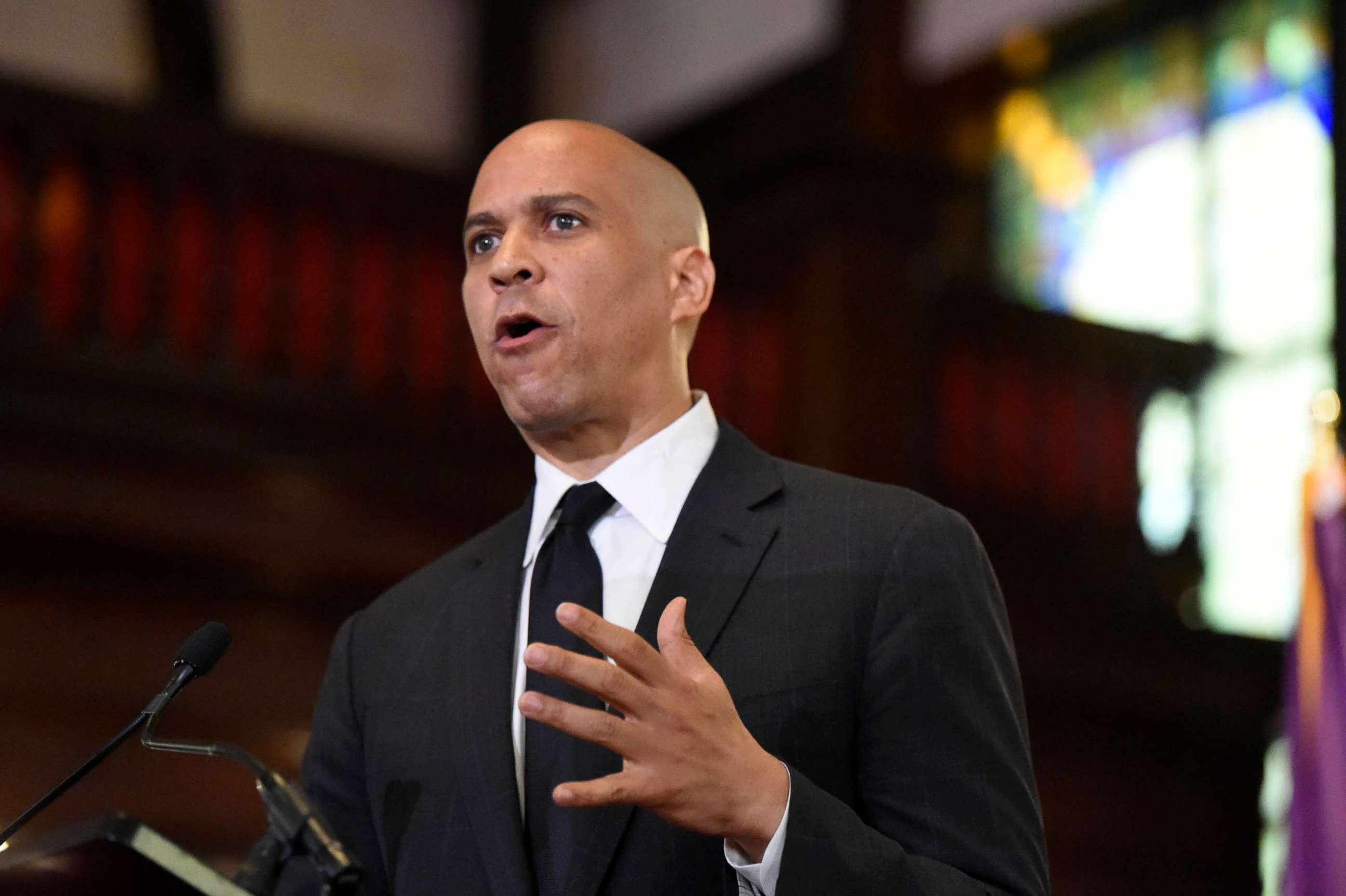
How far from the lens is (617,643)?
1243 millimetres

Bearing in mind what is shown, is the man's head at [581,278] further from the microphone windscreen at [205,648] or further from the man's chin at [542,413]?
the microphone windscreen at [205,648]

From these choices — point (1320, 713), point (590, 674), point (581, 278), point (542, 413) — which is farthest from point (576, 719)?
point (1320, 713)

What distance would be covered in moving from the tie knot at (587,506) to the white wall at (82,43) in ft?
14.7

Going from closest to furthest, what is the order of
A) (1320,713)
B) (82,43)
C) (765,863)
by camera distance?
(765,863), (1320,713), (82,43)

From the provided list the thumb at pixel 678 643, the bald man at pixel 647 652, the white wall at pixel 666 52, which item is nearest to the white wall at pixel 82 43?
the white wall at pixel 666 52

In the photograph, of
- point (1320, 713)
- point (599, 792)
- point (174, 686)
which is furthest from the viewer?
point (1320, 713)

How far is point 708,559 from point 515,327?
37 cm

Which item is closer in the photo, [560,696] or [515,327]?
[560,696]

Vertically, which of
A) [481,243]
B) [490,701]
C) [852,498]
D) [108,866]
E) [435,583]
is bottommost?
[108,866]

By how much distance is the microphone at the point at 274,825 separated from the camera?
1.51 m

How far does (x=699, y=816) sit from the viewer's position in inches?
50.5

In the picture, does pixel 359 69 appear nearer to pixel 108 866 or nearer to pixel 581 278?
pixel 581 278

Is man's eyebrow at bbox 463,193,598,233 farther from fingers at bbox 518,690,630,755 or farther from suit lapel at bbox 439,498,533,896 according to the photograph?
fingers at bbox 518,690,630,755

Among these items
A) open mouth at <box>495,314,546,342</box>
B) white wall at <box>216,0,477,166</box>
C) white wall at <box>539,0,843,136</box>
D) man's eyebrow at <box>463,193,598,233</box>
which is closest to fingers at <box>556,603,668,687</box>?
open mouth at <box>495,314,546,342</box>
